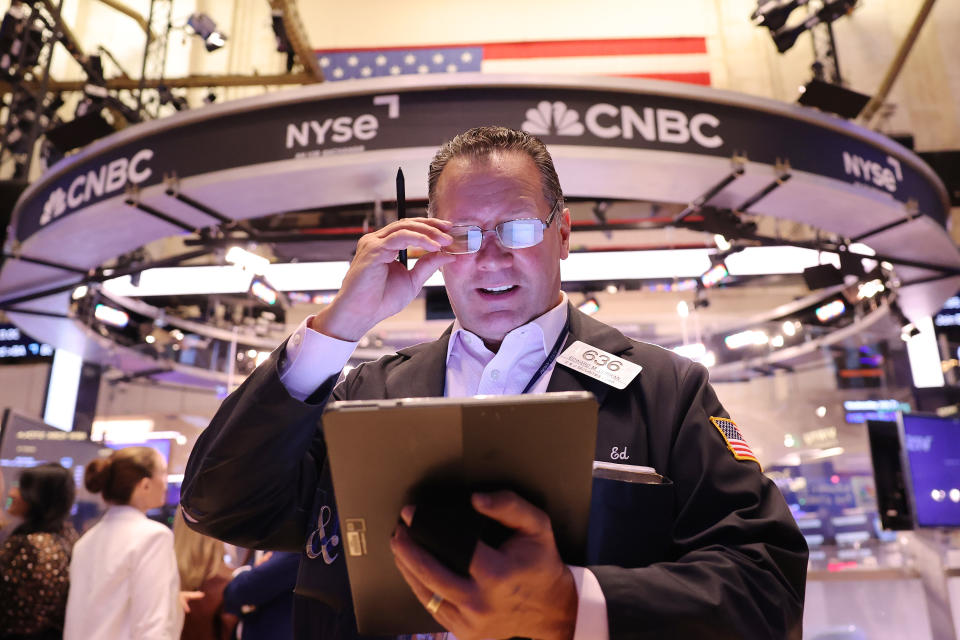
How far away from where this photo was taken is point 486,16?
8.48 m

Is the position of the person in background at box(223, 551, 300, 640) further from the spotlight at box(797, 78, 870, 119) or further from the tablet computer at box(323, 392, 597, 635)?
the spotlight at box(797, 78, 870, 119)

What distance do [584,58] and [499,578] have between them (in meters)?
7.94

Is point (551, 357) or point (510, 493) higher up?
point (551, 357)

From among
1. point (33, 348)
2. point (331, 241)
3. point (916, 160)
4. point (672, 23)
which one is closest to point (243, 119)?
point (331, 241)

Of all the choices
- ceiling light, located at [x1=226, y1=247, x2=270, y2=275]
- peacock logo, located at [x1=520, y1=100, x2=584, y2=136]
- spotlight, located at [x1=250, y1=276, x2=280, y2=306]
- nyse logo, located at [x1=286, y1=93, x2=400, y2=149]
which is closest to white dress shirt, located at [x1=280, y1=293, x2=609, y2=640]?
peacock logo, located at [x1=520, y1=100, x2=584, y2=136]

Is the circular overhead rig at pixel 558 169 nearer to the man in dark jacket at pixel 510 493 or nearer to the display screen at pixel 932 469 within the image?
the display screen at pixel 932 469

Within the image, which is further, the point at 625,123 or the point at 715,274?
the point at 715,274

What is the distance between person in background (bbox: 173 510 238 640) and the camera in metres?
3.78

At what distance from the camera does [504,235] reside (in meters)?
1.35

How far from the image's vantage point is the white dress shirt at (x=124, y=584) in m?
3.18

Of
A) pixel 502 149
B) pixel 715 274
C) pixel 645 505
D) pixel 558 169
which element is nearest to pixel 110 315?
pixel 558 169

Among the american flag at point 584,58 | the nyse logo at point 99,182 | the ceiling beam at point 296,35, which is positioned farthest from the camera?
the american flag at point 584,58

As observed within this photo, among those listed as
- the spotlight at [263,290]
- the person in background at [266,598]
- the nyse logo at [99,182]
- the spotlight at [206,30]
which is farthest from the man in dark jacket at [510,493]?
the spotlight at [206,30]

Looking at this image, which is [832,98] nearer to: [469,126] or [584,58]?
[469,126]
